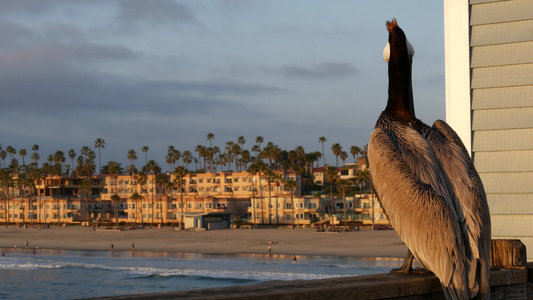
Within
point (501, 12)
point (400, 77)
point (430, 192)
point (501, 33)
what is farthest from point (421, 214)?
point (501, 12)

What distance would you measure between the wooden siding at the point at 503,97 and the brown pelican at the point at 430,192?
2959 millimetres

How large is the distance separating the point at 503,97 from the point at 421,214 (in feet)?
12.7

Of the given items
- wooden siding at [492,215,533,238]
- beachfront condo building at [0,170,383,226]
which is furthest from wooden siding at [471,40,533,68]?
beachfront condo building at [0,170,383,226]

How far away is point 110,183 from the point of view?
425 ft

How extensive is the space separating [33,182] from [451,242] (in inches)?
5244

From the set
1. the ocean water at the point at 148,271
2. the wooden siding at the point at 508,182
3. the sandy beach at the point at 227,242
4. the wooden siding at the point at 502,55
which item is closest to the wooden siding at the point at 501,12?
the wooden siding at the point at 502,55

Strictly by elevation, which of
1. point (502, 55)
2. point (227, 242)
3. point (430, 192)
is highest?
point (502, 55)

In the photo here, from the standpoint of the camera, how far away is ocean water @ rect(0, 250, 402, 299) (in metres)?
39.9

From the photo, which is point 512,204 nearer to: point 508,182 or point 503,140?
point 508,182

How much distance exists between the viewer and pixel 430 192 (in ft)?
11.7

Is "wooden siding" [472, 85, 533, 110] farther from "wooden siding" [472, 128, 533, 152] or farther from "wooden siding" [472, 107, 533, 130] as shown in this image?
"wooden siding" [472, 128, 533, 152]

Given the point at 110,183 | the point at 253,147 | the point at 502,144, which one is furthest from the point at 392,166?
the point at 253,147

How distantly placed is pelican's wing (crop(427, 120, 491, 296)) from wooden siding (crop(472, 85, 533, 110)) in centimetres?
294

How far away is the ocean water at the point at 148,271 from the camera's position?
3988cm
